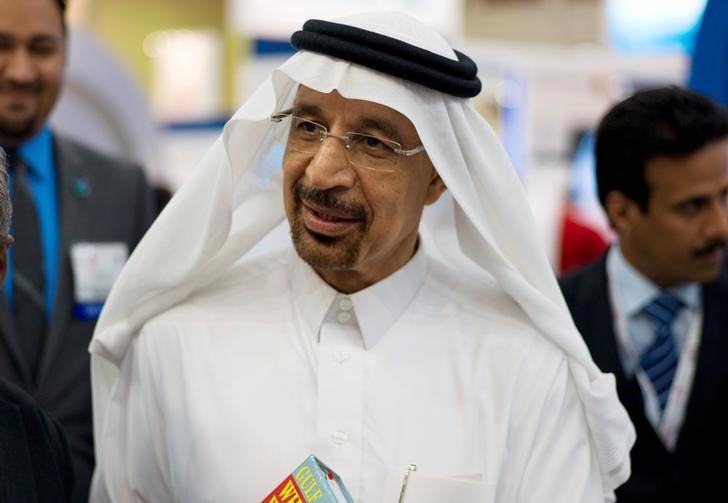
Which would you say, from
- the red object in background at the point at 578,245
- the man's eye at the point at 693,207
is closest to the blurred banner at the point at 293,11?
the red object in background at the point at 578,245

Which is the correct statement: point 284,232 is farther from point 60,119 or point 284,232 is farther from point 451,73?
point 60,119

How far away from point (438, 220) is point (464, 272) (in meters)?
0.14

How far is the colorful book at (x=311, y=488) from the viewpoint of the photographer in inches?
74.9

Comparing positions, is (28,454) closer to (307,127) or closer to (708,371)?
(307,127)

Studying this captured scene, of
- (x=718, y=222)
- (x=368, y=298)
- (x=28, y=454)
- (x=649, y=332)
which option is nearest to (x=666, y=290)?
(x=649, y=332)

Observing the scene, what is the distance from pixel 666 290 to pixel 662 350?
198 mm

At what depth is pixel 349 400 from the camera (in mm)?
2301

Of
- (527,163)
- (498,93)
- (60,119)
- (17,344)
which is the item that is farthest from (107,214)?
(527,163)

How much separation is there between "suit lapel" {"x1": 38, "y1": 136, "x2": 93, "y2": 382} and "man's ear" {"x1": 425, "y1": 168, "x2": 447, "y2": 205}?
3.65 feet

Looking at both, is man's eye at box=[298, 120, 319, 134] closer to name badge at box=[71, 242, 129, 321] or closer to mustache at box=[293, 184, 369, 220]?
mustache at box=[293, 184, 369, 220]

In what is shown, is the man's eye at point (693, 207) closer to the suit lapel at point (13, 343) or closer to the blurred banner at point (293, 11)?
the suit lapel at point (13, 343)

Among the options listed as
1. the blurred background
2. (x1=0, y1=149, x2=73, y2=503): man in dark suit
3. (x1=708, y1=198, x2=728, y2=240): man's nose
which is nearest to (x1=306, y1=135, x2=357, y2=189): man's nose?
(x1=0, y1=149, x2=73, y2=503): man in dark suit

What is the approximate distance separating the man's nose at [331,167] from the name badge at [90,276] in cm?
101

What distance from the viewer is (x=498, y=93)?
22.9 ft
